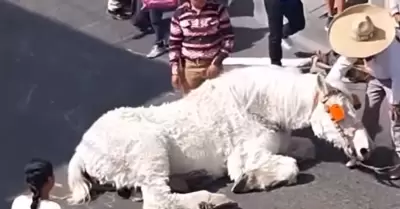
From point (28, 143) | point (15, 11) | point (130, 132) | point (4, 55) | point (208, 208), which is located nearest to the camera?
point (208, 208)

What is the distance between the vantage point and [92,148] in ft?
17.7

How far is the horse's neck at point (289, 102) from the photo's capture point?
5.41 m

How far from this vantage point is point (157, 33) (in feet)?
24.3

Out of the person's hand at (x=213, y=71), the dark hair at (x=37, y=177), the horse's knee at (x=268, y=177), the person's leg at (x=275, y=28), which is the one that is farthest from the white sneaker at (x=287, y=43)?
the dark hair at (x=37, y=177)

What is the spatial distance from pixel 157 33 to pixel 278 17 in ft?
3.92

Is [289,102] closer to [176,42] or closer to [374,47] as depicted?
[374,47]

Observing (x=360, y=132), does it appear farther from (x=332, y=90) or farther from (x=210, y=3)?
(x=210, y=3)

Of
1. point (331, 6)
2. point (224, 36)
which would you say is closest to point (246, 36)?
point (331, 6)

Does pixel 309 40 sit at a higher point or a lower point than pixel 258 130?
higher

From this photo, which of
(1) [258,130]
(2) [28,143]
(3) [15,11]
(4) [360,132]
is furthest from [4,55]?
(4) [360,132]

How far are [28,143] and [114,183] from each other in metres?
1.01

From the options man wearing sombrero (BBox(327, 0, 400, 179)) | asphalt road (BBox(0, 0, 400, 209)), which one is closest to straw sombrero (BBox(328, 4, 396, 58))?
man wearing sombrero (BBox(327, 0, 400, 179))

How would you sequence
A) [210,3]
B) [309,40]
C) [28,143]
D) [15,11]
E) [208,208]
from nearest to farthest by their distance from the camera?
[208,208] < [210,3] < [28,143] < [309,40] < [15,11]

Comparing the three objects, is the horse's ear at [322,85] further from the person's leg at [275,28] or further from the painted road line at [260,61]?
the painted road line at [260,61]
